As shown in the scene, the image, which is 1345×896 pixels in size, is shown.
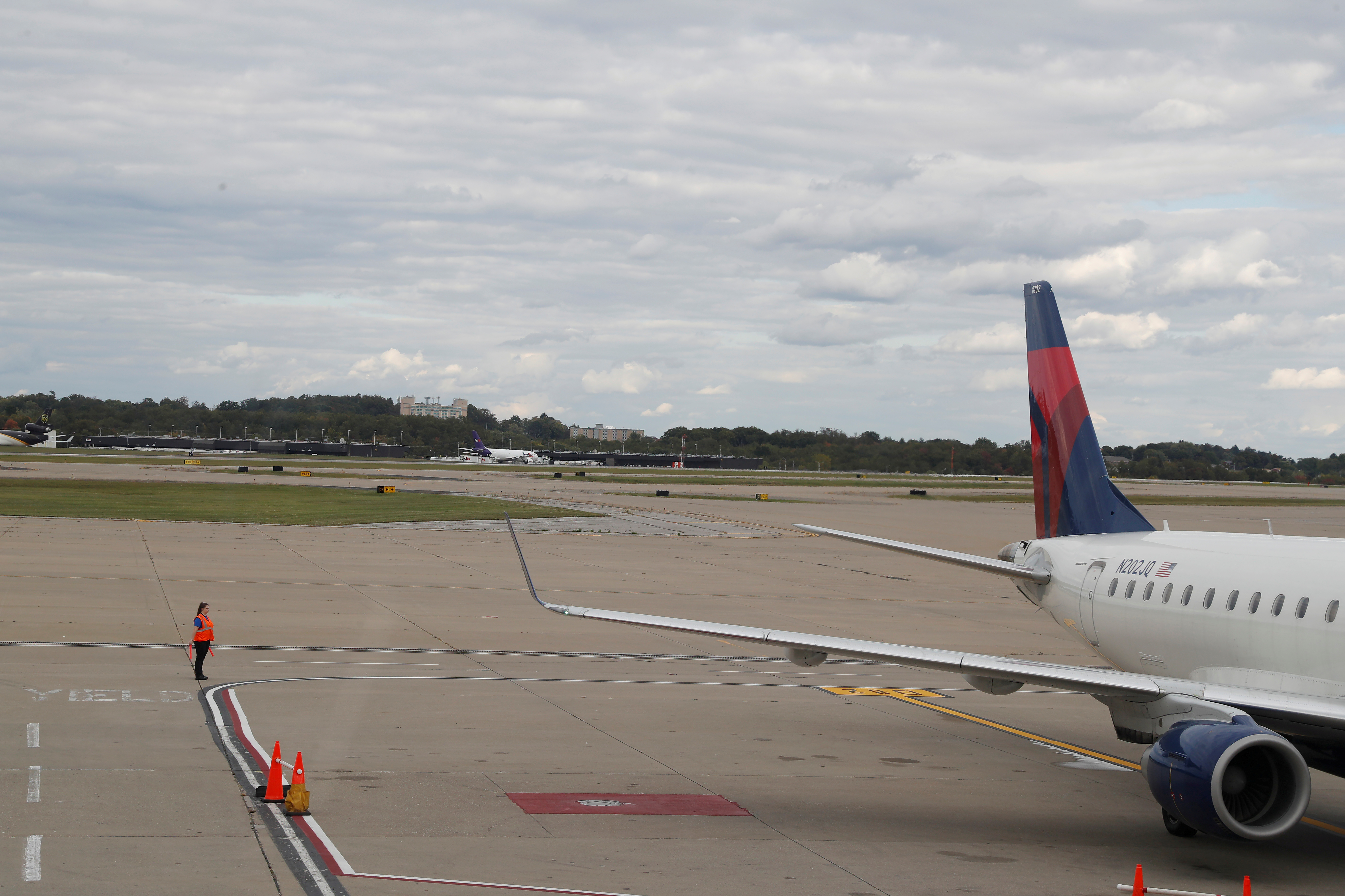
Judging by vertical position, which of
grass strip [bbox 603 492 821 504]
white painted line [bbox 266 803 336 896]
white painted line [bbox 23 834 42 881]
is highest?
grass strip [bbox 603 492 821 504]

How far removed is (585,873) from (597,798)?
2958 mm

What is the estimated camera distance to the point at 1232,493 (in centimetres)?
13925

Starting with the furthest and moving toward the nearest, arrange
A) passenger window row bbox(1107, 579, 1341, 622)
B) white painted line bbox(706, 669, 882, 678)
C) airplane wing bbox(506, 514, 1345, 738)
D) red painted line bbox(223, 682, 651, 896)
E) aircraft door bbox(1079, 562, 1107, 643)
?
white painted line bbox(706, 669, 882, 678)
aircraft door bbox(1079, 562, 1107, 643)
passenger window row bbox(1107, 579, 1341, 622)
airplane wing bbox(506, 514, 1345, 738)
red painted line bbox(223, 682, 651, 896)

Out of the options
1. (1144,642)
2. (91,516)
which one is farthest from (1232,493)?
(1144,642)

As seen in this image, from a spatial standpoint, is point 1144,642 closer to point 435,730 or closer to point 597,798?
point 597,798

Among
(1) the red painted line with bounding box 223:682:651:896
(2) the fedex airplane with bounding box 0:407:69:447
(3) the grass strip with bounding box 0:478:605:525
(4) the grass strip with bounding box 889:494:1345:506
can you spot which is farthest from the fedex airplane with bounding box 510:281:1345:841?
(2) the fedex airplane with bounding box 0:407:69:447

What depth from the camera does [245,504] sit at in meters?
68.2

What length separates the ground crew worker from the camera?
21.1 meters

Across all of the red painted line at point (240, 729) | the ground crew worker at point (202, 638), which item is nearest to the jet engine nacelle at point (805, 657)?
the red painted line at point (240, 729)

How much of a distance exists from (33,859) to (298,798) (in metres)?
2.75

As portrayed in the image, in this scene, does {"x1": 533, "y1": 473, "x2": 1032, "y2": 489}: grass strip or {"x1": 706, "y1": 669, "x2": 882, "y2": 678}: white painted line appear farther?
{"x1": 533, "y1": 473, "x2": 1032, "y2": 489}: grass strip

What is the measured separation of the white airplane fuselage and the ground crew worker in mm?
15252

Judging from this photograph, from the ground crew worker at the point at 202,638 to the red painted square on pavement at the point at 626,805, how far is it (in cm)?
946

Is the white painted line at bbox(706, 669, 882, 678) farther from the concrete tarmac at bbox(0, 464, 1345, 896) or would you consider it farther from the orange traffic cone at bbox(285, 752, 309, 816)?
the orange traffic cone at bbox(285, 752, 309, 816)
